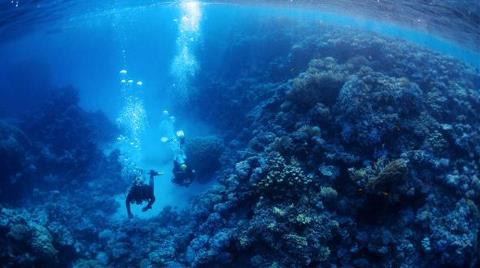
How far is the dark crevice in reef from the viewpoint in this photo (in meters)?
7.99

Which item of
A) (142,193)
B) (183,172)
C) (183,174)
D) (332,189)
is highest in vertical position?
(332,189)

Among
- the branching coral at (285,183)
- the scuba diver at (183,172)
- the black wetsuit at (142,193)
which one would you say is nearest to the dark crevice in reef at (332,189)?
the branching coral at (285,183)

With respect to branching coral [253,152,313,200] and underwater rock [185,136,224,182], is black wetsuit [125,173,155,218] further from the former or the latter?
branching coral [253,152,313,200]

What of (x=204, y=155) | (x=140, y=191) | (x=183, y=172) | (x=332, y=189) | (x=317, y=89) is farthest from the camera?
(x=204, y=155)

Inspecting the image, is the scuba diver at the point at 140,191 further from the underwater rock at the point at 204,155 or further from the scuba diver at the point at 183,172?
the underwater rock at the point at 204,155

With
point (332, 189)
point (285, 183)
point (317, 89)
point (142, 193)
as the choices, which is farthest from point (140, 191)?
point (317, 89)

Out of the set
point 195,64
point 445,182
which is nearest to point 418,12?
point 445,182

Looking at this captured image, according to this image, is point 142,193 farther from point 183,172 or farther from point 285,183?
point 285,183

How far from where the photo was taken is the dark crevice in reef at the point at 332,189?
799 cm

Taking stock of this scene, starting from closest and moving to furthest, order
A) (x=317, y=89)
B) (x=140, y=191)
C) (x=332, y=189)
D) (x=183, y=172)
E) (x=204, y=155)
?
1. (x=332, y=189)
2. (x=317, y=89)
3. (x=140, y=191)
4. (x=183, y=172)
5. (x=204, y=155)

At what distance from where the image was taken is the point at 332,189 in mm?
8602

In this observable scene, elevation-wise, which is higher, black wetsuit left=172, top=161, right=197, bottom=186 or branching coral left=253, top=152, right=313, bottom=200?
branching coral left=253, top=152, right=313, bottom=200

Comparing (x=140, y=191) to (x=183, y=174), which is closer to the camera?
(x=140, y=191)

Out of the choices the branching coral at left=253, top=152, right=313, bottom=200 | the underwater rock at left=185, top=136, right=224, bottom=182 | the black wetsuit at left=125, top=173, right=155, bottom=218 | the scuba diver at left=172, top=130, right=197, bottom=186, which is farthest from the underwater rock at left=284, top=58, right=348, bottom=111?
the scuba diver at left=172, top=130, right=197, bottom=186
